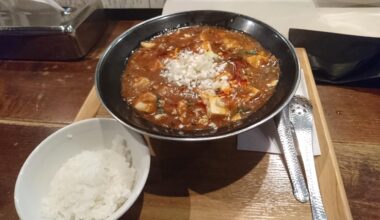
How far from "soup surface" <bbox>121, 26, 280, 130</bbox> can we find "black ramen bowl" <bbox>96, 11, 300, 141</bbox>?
33 millimetres

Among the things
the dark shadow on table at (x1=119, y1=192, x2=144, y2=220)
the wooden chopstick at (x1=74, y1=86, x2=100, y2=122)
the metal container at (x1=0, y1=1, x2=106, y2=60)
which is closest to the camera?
the dark shadow on table at (x1=119, y1=192, x2=144, y2=220)

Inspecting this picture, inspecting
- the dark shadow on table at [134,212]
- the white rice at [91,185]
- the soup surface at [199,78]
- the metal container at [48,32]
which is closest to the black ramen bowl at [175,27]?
the soup surface at [199,78]

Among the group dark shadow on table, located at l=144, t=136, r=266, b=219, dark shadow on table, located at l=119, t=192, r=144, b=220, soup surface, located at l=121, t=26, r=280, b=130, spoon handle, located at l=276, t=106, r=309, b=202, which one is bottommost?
dark shadow on table, located at l=119, t=192, r=144, b=220

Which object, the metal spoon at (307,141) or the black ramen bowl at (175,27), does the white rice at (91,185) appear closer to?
the black ramen bowl at (175,27)

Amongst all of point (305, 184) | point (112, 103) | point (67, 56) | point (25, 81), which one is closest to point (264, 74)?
point (305, 184)

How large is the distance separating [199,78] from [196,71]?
0.14 ft

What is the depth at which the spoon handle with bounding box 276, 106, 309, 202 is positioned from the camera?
110 cm

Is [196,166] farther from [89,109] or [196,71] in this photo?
[89,109]

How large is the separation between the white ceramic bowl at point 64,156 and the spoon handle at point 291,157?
501mm

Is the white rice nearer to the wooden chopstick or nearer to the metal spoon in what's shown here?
the wooden chopstick

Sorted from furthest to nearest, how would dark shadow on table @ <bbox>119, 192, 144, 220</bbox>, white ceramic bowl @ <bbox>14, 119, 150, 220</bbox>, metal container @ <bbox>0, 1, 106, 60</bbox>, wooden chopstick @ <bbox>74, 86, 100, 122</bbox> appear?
metal container @ <bbox>0, 1, 106, 60</bbox>
wooden chopstick @ <bbox>74, 86, 100, 122</bbox>
dark shadow on table @ <bbox>119, 192, 144, 220</bbox>
white ceramic bowl @ <bbox>14, 119, 150, 220</bbox>

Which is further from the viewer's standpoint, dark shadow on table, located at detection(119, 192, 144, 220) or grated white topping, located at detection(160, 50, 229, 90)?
grated white topping, located at detection(160, 50, 229, 90)

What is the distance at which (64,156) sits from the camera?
3.82 feet

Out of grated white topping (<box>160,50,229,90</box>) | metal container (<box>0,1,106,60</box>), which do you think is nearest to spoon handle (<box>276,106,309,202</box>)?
grated white topping (<box>160,50,229,90</box>)
